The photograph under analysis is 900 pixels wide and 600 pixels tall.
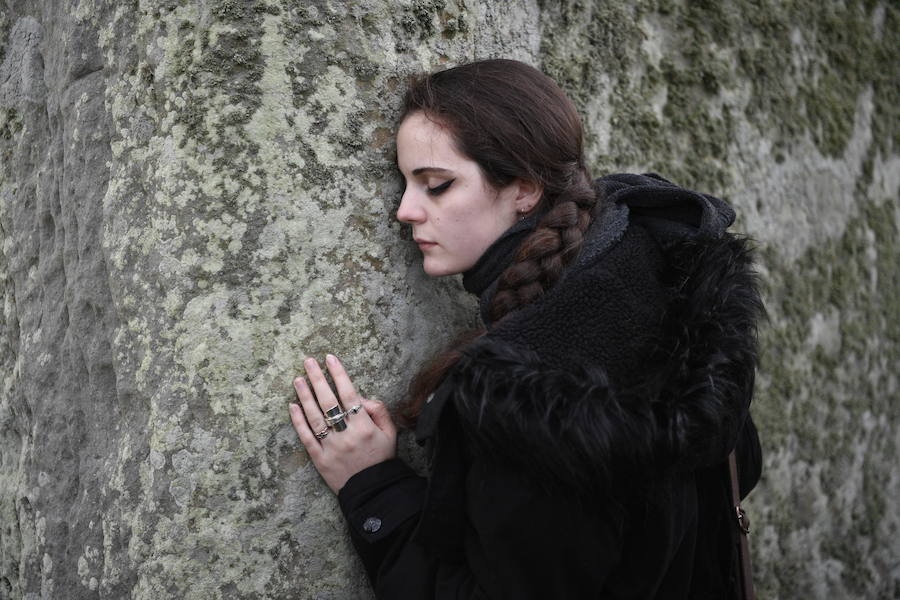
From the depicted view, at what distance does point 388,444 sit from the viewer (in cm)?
167

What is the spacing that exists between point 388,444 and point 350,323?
0.27 meters

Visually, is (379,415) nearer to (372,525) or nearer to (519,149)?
(372,525)

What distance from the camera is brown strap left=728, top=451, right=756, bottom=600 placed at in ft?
5.78

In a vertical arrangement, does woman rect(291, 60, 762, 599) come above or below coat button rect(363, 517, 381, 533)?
above

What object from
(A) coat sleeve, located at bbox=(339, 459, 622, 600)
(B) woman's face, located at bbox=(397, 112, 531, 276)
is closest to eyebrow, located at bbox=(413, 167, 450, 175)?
(B) woman's face, located at bbox=(397, 112, 531, 276)

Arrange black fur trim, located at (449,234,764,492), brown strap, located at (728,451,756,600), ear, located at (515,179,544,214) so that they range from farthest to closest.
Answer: brown strap, located at (728,451,756,600) → ear, located at (515,179,544,214) → black fur trim, located at (449,234,764,492)

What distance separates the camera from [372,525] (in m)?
1.58

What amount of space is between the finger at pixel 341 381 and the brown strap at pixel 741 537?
0.85 meters

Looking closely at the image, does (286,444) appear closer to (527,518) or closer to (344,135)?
(527,518)

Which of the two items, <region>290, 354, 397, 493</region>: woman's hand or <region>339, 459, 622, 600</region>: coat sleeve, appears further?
<region>290, 354, 397, 493</region>: woman's hand

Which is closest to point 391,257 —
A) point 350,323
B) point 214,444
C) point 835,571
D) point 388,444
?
point 350,323

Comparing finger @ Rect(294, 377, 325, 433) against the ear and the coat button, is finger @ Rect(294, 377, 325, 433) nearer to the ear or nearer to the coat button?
the coat button

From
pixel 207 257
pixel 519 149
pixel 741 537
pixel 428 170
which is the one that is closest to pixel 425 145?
pixel 428 170

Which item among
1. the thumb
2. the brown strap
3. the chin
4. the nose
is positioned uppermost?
the nose
